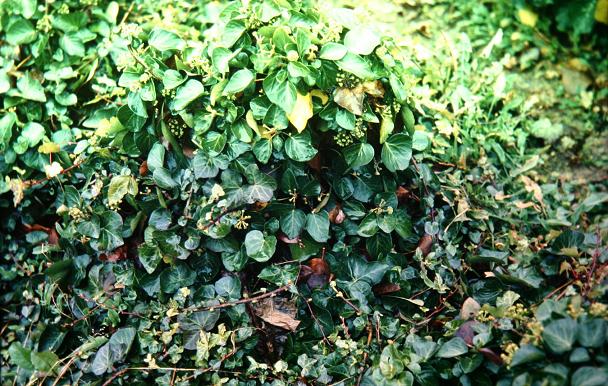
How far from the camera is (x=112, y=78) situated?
2.94 m

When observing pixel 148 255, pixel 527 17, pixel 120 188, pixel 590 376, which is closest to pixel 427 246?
pixel 590 376

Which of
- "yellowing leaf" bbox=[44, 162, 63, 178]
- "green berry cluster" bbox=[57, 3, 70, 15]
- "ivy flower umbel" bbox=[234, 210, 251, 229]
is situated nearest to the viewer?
"ivy flower umbel" bbox=[234, 210, 251, 229]

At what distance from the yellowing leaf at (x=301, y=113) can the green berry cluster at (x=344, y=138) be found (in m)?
0.17

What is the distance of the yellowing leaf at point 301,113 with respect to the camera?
209 cm

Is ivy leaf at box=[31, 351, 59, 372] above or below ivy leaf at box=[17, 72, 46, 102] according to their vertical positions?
below

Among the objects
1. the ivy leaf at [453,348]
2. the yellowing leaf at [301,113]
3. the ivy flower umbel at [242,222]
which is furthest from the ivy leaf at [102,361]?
the ivy leaf at [453,348]

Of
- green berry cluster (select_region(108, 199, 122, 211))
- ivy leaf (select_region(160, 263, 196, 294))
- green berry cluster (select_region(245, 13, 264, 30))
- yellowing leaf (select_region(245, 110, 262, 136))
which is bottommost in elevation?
ivy leaf (select_region(160, 263, 196, 294))

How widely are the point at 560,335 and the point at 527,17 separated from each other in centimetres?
262

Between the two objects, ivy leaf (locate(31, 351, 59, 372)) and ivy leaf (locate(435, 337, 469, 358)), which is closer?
ivy leaf (locate(435, 337, 469, 358))

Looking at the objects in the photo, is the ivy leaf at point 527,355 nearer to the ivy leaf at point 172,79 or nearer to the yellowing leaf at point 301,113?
the yellowing leaf at point 301,113

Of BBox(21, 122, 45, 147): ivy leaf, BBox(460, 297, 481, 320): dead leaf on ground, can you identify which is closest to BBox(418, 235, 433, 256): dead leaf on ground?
BBox(460, 297, 481, 320): dead leaf on ground

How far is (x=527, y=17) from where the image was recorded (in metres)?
3.73

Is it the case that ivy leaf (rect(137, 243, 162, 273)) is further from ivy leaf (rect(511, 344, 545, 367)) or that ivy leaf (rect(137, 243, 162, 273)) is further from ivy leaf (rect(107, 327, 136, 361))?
ivy leaf (rect(511, 344, 545, 367))

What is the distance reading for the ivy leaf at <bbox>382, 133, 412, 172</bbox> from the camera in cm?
229
